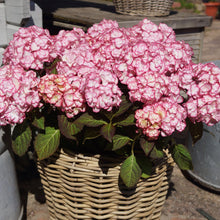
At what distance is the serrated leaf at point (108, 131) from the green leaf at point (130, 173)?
159mm

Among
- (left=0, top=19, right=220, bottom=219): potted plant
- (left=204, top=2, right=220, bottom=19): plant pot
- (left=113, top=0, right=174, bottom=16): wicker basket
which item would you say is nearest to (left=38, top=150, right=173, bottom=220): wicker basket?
(left=0, top=19, right=220, bottom=219): potted plant

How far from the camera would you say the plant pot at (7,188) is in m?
1.59

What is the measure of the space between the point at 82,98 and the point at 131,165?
32 cm

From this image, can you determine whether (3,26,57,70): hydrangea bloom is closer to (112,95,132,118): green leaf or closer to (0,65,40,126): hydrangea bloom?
(0,65,40,126): hydrangea bloom

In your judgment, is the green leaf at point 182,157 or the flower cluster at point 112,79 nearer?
the flower cluster at point 112,79

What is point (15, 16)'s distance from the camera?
64.9 inches

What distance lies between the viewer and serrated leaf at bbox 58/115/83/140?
1.24 metres

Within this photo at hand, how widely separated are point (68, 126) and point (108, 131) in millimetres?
169

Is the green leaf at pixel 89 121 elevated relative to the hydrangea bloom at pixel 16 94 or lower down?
lower down

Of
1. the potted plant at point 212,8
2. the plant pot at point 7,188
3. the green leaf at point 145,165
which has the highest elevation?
the green leaf at point 145,165

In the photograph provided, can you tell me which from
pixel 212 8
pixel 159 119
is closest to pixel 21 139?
pixel 159 119

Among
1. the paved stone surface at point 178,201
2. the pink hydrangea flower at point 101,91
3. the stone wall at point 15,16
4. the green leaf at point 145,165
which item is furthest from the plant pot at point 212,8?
the pink hydrangea flower at point 101,91

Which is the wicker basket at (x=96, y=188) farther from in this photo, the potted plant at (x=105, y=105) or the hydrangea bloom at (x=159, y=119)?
the hydrangea bloom at (x=159, y=119)

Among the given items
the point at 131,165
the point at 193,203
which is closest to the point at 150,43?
the point at 131,165
